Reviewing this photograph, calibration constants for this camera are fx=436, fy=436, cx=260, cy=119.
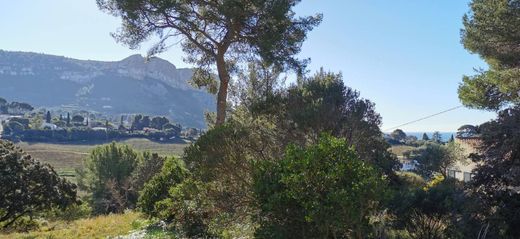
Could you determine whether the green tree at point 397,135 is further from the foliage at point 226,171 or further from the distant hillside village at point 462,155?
the foliage at point 226,171

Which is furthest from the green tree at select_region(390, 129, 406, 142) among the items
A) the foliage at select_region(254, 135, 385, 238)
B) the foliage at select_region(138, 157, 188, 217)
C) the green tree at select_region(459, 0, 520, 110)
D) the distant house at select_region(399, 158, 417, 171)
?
the foliage at select_region(254, 135, 385, 238)

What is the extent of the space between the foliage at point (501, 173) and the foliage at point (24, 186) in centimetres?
Answer: 1421

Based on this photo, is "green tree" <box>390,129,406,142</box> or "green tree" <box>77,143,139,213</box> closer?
"green tree" <box>77,143,139,213</box>

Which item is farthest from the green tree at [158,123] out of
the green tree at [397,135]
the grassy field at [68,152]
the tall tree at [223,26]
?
the tall tree at [223,26]

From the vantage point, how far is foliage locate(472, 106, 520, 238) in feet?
21.8

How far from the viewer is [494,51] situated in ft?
44.3

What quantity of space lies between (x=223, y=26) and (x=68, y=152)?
7858 centimetres

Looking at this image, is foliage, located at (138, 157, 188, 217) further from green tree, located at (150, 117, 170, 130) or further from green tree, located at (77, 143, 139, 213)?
green tree, located at (150, 117, 170, 130)

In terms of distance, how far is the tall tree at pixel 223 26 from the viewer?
1175 centimetres

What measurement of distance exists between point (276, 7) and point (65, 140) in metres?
104

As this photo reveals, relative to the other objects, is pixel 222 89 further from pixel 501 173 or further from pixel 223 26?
pixel 501 173

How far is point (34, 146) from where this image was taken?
291 feet

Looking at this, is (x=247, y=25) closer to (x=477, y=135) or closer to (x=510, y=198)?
(x=477, y=135)

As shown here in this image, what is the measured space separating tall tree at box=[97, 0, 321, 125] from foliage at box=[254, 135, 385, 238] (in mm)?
6804
